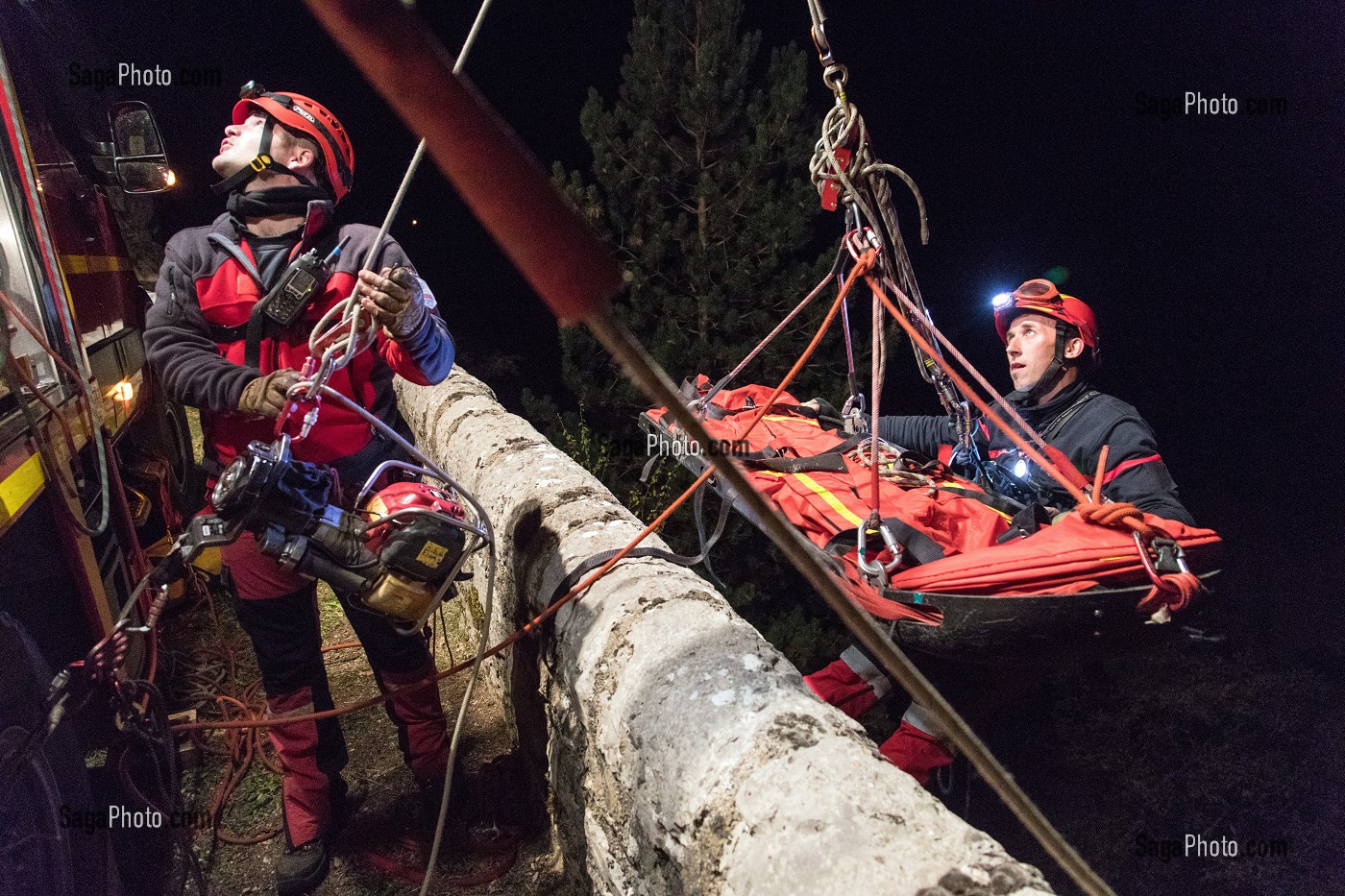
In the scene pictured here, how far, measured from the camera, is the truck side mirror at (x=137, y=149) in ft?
7.93

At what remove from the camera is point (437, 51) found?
35cm

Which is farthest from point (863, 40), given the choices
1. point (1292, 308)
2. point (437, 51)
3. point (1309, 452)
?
point (437, 51)

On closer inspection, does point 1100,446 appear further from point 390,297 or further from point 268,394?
point 268,394

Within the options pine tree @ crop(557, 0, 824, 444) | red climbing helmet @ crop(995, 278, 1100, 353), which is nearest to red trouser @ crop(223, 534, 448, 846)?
red climbing helmet @ crop(995, 278, 1100, 353)

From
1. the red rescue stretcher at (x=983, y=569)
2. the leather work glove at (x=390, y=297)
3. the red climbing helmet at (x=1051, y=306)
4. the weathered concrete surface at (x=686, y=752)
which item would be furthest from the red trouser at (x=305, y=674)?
the red climbing helmet at (x=1051, y=306)

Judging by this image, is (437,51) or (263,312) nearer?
(437,51)

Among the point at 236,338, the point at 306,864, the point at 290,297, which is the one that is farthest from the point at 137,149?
the point at 306,864

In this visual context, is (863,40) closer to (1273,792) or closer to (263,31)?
(263,31)

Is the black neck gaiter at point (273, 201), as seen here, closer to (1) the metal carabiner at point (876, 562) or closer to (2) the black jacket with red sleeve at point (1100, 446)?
(1) the metal carabiner at point (876, 562)

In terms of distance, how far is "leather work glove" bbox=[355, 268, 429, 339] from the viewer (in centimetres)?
170

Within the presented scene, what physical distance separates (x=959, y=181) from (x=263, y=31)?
10.0m

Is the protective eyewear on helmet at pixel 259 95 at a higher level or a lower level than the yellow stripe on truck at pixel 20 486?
higher

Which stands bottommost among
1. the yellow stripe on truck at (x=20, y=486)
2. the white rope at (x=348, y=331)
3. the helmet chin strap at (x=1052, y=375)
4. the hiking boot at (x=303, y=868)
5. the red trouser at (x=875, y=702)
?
the red trouser at (x=875, y=702)

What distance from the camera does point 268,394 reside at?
71.8 inches
